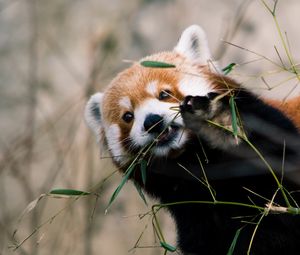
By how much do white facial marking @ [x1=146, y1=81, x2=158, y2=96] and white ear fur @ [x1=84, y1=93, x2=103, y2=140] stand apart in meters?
0.52

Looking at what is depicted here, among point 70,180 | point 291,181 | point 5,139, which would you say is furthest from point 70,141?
point 291,181

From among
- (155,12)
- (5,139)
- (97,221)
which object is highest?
(155,12)

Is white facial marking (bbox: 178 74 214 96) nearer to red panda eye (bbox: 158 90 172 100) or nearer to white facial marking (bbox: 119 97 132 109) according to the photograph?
red panda eye (bbox: 158 90 172 100)

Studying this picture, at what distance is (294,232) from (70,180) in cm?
329

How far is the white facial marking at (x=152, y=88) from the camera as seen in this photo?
3.87m

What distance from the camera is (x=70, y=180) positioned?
6371 mm

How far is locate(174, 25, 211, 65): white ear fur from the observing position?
4227 millimetres

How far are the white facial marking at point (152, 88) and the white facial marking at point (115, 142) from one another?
0.98ft

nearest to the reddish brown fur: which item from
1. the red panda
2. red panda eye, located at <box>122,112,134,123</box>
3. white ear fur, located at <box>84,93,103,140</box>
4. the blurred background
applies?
the red panda

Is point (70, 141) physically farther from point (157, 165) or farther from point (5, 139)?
point (157, 165)

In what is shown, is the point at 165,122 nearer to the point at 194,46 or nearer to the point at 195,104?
the point at 195,104

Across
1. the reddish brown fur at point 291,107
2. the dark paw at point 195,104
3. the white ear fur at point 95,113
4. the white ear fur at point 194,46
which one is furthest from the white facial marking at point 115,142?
the dark paw at point 195,104

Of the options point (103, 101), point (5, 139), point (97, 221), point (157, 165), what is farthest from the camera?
point (5, 139)

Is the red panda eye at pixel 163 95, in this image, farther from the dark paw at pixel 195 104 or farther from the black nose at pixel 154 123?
the dark paw at pixel 195 104
